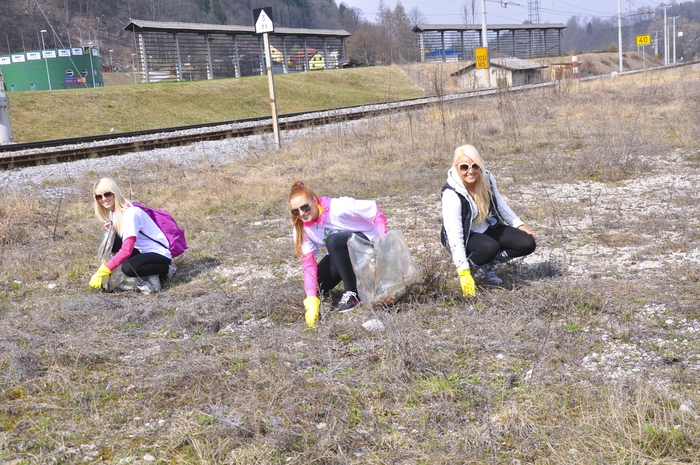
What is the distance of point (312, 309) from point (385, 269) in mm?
514

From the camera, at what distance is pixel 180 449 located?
2744mm

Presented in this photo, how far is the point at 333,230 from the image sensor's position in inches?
172

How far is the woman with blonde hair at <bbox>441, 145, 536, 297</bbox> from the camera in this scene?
4202 mm

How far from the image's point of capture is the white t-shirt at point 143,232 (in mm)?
5242

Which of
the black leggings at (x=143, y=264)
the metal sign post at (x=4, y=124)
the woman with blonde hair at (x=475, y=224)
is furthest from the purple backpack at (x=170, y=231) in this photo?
the metal sign post at (x=4, y=124)

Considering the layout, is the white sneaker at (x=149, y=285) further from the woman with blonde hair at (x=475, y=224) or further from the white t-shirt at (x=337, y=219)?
the woman with blonde hair at (x=475, y=224)

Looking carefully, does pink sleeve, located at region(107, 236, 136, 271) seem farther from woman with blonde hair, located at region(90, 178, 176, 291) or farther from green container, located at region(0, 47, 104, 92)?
green container, located at region(0, 47, 104, 92)

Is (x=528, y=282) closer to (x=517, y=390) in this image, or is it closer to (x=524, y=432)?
(x=517, y=390)

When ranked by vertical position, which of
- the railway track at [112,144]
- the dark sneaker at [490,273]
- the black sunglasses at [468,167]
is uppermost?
the railway track at [112,144]

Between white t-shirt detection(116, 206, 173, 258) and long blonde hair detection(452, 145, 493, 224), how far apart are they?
258 centimetres

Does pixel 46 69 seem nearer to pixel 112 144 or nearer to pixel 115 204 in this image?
pixel 112 144

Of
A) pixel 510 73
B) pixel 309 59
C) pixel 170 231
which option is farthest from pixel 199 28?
pixel 170 231

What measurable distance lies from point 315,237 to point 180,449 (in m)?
1.88

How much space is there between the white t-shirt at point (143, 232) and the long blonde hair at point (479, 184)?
8.47 feet
